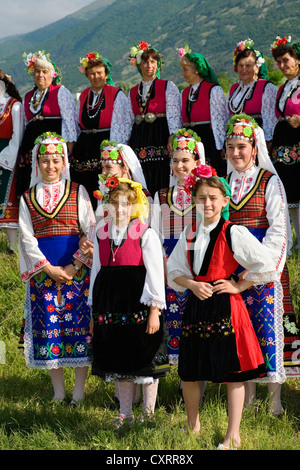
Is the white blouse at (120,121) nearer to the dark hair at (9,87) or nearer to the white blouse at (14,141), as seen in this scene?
the white blouse at (14,141)

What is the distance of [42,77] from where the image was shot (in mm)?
6320

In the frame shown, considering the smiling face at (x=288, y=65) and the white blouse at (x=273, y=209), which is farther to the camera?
the smiling face at (x=288, y=65)

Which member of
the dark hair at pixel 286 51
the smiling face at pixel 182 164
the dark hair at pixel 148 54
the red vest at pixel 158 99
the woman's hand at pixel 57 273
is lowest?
the woman's hand at pixel 57 273

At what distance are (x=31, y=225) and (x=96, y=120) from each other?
79.5 inches

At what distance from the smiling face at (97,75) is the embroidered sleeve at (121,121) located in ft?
0.72

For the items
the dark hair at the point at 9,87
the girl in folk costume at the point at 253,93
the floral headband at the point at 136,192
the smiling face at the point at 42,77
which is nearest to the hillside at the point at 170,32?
the dark hair at the point at 9,87

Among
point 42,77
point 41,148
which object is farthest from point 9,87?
point 41,148

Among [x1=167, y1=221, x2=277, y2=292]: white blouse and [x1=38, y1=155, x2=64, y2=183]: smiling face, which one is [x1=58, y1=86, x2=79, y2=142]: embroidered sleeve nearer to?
[x1=38, y1=155, x2=64, y2=183]: smiling face

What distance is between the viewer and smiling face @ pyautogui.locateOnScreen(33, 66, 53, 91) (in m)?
6.29

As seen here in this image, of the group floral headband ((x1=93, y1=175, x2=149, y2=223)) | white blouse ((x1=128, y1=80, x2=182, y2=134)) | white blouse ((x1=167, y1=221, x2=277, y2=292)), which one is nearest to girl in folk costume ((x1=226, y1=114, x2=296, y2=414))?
white blouse ((x1=167, y1=221, x2=277, y2=292))

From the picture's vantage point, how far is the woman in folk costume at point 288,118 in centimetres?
578

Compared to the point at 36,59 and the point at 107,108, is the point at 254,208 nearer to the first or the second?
the point at 107,108

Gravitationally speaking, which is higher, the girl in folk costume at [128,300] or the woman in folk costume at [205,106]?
the woman in folk costume at [205,106]

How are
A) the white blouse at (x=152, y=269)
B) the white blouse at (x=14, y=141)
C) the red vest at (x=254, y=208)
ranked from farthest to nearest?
the white blouse at (x=14, y=141) → the red vest at (x=254, y=208) → the white blouse at (x=152, y=269)
